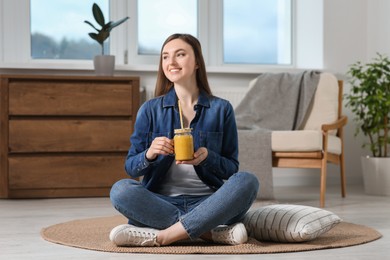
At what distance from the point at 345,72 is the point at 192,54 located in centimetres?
300

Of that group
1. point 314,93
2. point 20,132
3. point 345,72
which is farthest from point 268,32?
point 20,132

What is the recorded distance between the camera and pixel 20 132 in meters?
4.38

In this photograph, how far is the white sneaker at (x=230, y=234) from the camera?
246 cm

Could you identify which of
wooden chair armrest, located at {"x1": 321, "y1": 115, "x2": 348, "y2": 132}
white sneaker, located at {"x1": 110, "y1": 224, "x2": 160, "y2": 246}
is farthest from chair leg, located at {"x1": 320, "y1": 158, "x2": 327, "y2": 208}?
white sneaker, located at {"x1": 110, "y1": 224, "x2": 160, "y2": 246}

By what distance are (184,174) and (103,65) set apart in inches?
87.5

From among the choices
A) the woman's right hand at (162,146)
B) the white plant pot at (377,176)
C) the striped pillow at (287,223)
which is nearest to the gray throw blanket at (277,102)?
the white plant pot at (377,176)

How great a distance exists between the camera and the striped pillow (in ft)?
8.38

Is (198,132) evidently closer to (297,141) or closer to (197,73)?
(197,73)

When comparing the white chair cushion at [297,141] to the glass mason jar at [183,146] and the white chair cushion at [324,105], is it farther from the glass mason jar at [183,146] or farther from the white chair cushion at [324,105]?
the glass mason jar at [183,146]

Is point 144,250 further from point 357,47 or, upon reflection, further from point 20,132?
point 357,47

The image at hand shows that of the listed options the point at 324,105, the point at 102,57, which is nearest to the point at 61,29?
the point at 102,57

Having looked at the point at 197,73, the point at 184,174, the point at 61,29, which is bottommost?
the point at 184,174

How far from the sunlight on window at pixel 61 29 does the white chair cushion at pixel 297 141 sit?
1.70 m

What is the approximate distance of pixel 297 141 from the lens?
408cm
